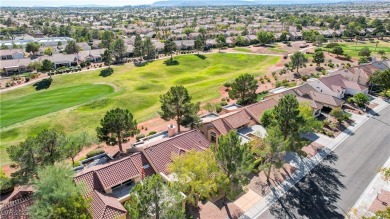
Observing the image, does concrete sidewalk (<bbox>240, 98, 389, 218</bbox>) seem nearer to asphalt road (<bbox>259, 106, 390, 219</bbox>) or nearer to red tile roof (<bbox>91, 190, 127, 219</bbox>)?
asphalt road (<bbox>259, 106, 390, 219</bbox>)

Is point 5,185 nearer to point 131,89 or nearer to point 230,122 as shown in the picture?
point 230,122

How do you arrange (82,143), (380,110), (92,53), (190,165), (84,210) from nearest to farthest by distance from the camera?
(84,210) < (190,165) < (82,143) < (380,110) < (92,53)

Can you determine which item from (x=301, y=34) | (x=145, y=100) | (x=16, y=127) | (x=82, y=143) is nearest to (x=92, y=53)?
(x=145, y=100)

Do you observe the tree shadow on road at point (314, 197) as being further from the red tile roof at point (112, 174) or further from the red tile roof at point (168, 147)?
the red tile roof at point (112, 174)

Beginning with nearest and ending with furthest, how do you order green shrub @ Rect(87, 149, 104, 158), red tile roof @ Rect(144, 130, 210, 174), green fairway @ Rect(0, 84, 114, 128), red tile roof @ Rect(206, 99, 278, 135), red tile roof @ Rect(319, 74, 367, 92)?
red tile roof @ Rect(144, 130, 210, 174), green shrub @ Rect(87, 149, 104, 158), red tile roof @ Rect(206, 99, 278, 135), green fairway @ Rect(0, 84, 114, 128), red tile roof @ Rect(319, 74, 367, 92)

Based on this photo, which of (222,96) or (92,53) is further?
(92,53)

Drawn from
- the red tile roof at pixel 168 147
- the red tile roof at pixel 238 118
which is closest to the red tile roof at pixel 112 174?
the red tile roof at pixel 168 147

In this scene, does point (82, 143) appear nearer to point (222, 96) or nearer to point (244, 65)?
point (222, 96)

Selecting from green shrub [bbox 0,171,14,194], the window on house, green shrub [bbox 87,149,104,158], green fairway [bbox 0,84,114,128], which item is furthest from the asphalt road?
green fairway [bbox 0,84,114,128]

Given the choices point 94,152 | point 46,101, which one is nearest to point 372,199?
point 94,152
